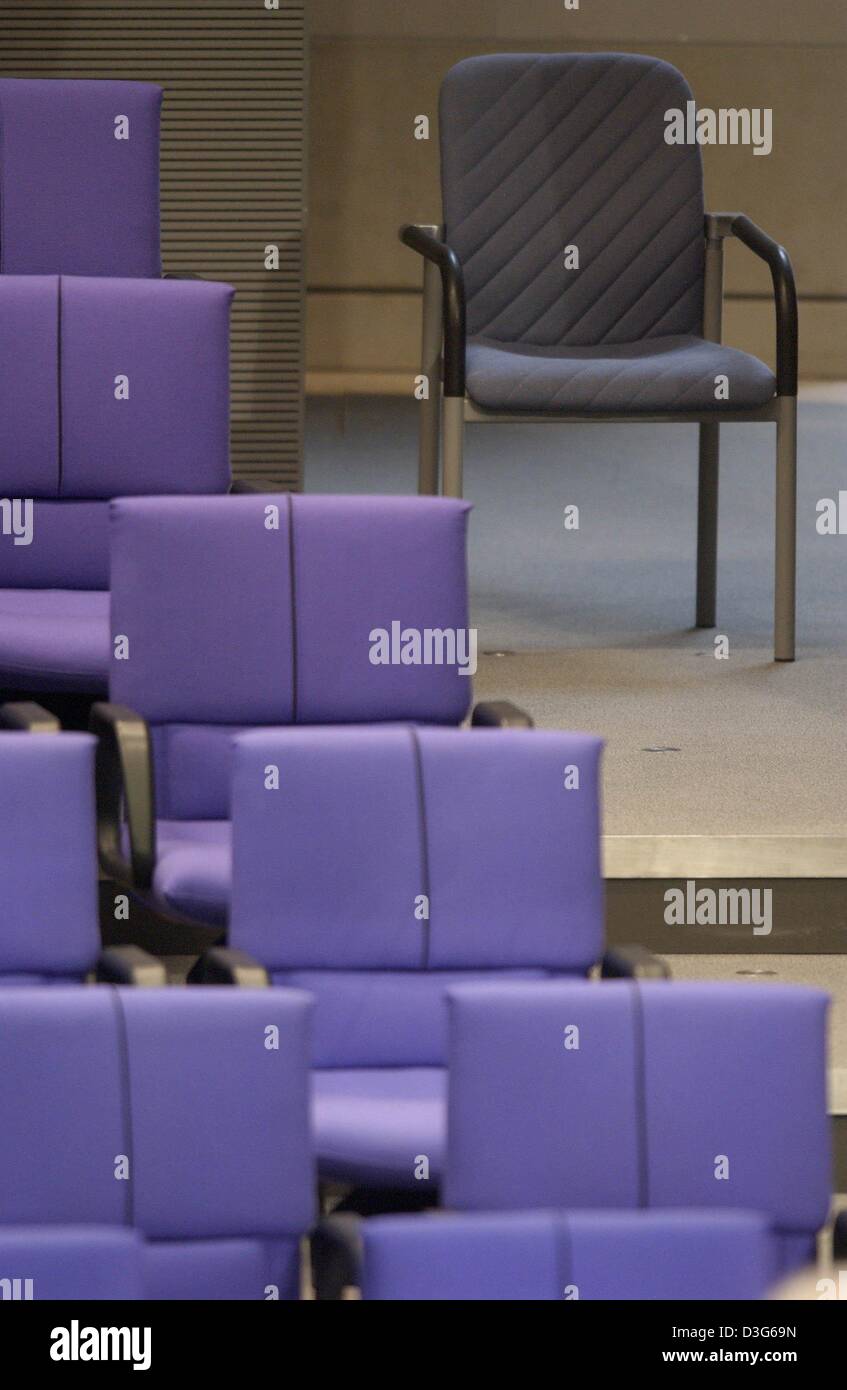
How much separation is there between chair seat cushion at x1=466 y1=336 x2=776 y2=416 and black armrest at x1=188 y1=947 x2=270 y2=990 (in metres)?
1.50

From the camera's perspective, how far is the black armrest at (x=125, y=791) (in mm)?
2295

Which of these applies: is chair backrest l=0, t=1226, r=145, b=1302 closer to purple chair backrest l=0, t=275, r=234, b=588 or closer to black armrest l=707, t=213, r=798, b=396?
purple chair backrest l=0, t=275, r=234, b=588

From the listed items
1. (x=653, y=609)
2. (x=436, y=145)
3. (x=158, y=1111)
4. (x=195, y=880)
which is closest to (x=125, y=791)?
(x=195, y=880)

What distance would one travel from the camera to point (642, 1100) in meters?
1.70

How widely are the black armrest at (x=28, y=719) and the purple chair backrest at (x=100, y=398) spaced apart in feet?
2.07

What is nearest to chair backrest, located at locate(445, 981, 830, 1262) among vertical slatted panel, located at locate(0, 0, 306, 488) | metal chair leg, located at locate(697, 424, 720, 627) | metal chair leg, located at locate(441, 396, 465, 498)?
metal chair leg, located at locate(441, 396, 465, 498)

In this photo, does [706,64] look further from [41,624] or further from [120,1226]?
[120,1226]

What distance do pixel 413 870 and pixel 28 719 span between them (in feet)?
1.64

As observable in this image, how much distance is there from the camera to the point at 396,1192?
6.69 ft

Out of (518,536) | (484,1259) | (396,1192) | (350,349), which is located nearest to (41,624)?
(396,1192)

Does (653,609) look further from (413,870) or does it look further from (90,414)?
A: (413,870)

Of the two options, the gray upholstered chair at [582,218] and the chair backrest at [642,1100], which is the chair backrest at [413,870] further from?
the gray upholstered chair at [582,218]

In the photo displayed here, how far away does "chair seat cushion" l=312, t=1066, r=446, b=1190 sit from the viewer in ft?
6.25

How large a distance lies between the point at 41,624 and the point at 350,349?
14.7 feet
